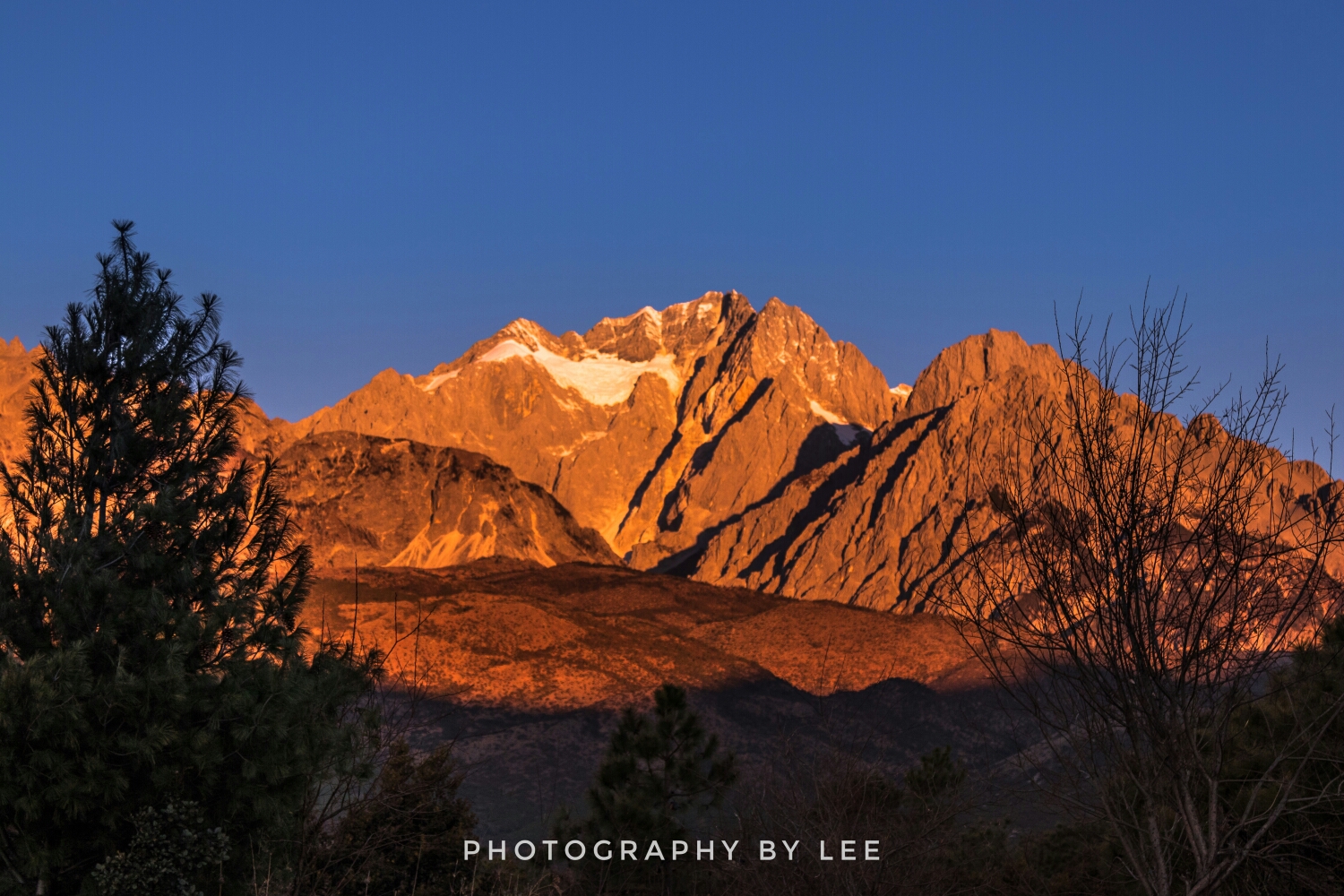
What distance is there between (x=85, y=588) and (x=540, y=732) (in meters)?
54.2

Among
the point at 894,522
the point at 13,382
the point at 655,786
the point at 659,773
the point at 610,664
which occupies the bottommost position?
the point at 655,786

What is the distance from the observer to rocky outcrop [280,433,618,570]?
405 feet

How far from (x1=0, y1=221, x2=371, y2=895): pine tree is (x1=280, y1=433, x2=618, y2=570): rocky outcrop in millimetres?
106912

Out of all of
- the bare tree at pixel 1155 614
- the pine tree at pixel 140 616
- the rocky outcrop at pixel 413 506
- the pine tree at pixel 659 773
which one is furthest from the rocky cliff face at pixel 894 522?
the bare tree at pixel 1155 614

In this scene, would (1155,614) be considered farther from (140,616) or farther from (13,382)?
(13,382)

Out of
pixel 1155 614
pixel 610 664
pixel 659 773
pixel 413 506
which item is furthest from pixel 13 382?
pixel 1155 614

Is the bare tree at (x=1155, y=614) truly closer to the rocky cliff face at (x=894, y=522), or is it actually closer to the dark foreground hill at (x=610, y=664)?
the dark foreground hill at (x=610, y=664)

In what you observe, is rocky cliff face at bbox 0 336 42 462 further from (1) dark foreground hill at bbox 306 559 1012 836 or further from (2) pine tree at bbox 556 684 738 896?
(2) pine tree at bbox 556 684 738 896

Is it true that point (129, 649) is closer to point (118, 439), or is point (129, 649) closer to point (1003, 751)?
point (118, 439)

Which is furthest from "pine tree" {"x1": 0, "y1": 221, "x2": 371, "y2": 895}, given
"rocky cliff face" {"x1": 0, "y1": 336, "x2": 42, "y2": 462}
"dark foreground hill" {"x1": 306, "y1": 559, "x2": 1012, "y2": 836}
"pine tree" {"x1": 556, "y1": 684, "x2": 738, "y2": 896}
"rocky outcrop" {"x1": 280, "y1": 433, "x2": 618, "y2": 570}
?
"rocky outcrop" {"x1": 280, "y1": 433, "x2": 618, "y2": 570}

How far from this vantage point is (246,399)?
1519cm

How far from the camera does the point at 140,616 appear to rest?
1229cm

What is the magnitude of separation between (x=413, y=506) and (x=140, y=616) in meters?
119

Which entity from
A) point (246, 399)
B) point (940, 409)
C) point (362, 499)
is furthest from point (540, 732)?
point (940, 409)
